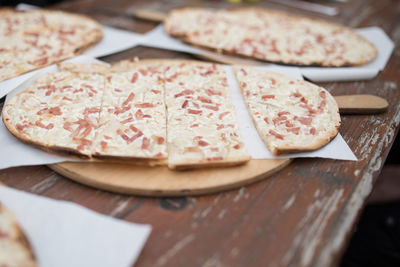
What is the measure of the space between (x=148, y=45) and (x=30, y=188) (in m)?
1.86

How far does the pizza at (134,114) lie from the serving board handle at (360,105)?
0.78m

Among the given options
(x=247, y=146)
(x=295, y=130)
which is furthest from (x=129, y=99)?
(x=295, y=130)

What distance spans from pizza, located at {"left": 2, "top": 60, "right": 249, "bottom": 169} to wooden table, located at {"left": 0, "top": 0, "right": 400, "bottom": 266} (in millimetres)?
198

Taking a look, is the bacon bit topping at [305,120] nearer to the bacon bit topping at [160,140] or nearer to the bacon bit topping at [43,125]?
the bacon bit topping at [160,140]

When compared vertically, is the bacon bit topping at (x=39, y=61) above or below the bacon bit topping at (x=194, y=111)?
below

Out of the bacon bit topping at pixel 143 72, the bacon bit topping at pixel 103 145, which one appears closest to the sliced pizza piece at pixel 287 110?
the bacon bit topping at pixel 143 72

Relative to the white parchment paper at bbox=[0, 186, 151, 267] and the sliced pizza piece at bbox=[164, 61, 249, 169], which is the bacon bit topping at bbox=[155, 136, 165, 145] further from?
the white parchment paper at bbox=[0, 186, 151, 267]

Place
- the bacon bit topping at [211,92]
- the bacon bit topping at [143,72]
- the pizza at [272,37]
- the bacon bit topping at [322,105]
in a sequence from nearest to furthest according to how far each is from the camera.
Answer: the bacon bit topping at [322,105], the bacon bit topping at [211,92], the bacon bit topping at [143,72], the pizza at [272,37]

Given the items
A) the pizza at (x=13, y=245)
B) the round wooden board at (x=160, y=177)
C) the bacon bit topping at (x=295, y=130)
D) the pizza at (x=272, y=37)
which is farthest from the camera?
the pizza at (x=272, y=37)

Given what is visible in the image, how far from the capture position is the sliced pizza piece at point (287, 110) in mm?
1874

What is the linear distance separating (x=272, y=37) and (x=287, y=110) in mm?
1342

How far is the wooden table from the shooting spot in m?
1.33

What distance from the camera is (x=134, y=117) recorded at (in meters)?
1.97

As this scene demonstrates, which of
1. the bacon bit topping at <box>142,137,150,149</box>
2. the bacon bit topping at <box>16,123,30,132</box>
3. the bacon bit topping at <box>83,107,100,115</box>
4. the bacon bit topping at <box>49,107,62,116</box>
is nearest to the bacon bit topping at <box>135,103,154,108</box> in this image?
the bacon bit topping at <box>83,107,100,115</box>
